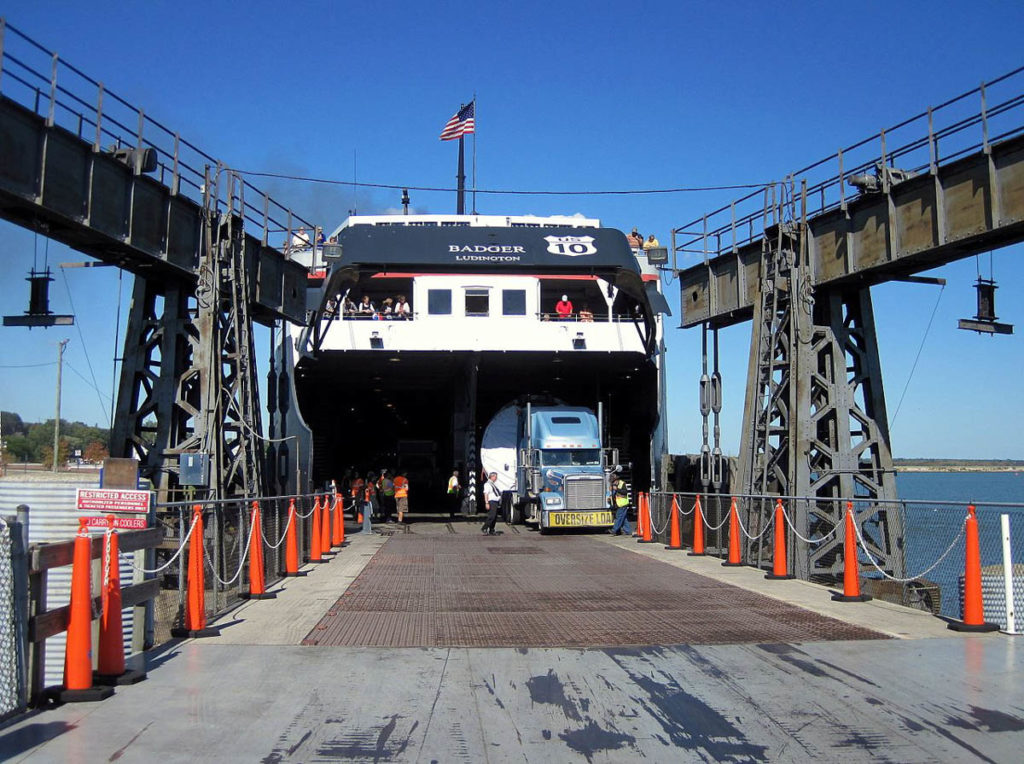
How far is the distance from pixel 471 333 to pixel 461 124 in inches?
459

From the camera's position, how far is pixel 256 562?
12602mm

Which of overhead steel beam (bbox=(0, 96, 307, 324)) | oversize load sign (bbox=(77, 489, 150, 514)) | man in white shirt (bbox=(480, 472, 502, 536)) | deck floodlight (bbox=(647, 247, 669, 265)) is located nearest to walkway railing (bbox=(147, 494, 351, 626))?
oversize load sign (bbox=(77, 489, 150, 514))

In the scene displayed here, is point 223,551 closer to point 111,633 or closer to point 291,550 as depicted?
point 111,633

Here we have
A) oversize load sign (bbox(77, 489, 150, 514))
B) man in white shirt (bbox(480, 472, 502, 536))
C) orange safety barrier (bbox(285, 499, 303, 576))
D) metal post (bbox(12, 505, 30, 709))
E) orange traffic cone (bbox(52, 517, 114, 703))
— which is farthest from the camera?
man in white shirt (bbox(480, 472, 502, 536))

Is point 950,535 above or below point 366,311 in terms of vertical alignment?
below

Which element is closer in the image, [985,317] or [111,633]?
[111,633]

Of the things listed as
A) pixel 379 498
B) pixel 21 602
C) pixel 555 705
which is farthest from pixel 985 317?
pixel 379 498

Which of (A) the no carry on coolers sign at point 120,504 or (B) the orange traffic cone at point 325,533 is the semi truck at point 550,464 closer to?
(B) the orange traffic cone at point 325,533

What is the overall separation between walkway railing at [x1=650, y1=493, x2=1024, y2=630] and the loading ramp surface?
149 centimetres

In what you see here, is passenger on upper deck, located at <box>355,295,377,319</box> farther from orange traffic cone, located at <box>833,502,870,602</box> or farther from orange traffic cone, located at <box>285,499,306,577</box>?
orange traffic cone, located at <box>833,502,870,602</box>

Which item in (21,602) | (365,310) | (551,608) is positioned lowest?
(551,608)

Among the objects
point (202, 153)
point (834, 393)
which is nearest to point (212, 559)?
point (202, 153)

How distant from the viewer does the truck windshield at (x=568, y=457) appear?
27281 mm

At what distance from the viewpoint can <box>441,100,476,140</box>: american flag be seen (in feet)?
122
